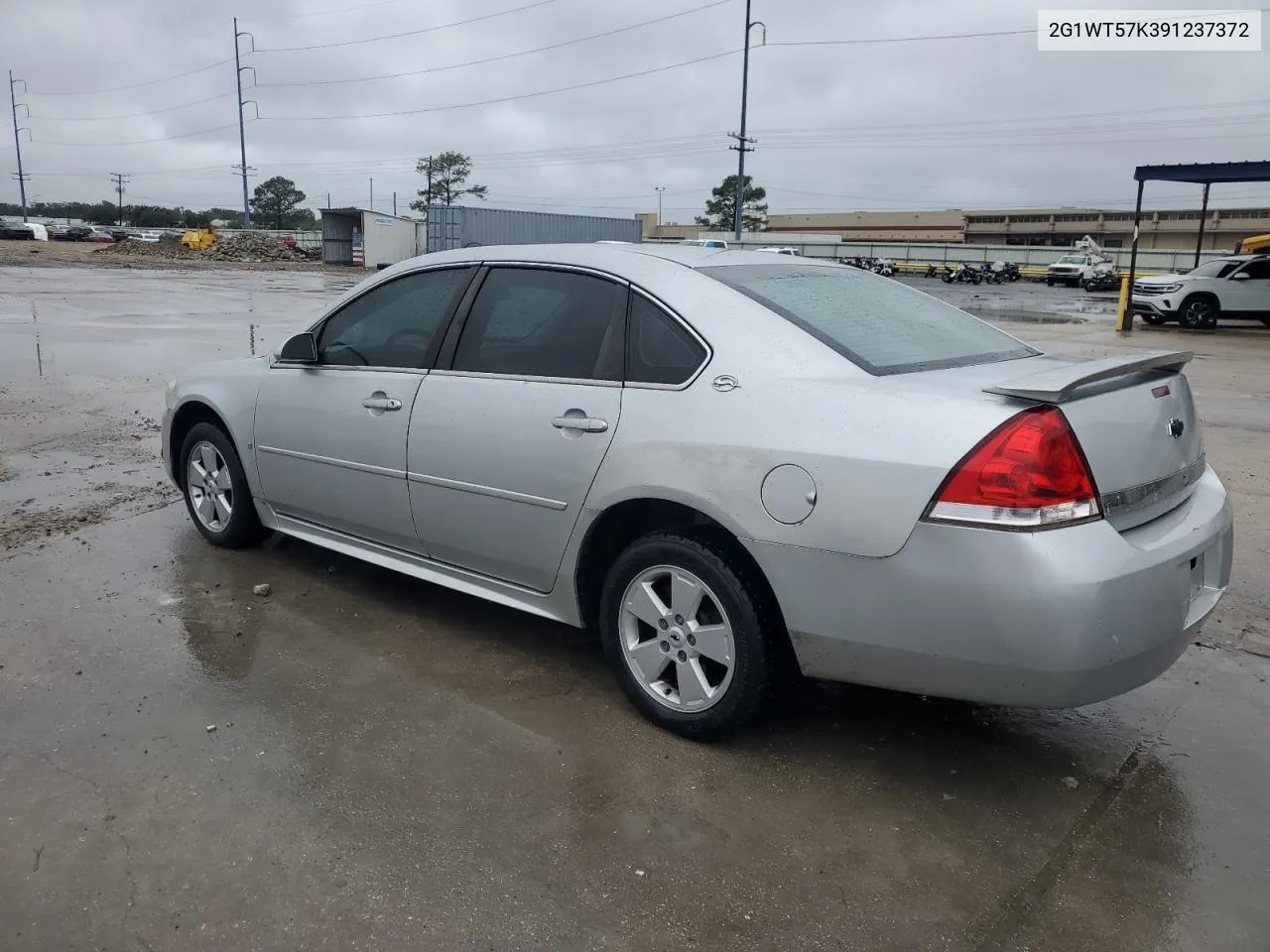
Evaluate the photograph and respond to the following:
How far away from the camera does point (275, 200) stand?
119 metres

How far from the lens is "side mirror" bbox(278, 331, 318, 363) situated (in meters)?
4.64

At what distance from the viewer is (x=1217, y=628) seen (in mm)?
4465

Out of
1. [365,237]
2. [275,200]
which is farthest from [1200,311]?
[275,200]

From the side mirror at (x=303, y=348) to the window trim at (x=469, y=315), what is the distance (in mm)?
834

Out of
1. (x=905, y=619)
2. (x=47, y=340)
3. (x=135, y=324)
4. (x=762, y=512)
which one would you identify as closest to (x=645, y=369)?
(x=762, y=512)

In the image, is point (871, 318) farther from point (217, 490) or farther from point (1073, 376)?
point (217, 490)

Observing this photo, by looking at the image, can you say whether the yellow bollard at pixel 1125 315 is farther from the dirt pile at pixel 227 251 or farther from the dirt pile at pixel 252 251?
the dirt pile at pixel 252 251

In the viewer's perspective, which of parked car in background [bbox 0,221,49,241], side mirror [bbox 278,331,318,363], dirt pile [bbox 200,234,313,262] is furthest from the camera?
parked car in background [bbox 0,221,49,241]

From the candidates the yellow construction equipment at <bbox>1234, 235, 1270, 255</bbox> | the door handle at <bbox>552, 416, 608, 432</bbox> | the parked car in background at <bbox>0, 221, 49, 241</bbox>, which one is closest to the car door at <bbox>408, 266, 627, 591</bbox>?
the door handle at <bbox>552, 416, 608, 432</bbox>

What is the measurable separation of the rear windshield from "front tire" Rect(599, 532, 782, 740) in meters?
0.81

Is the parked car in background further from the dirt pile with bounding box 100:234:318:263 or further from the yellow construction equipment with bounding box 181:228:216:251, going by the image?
the yellow construction equipment with bounding box 181:228:216:251

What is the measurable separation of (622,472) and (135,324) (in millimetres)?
16001

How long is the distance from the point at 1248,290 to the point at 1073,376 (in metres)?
22.4

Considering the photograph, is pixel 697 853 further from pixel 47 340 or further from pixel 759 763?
pixel 47 340
